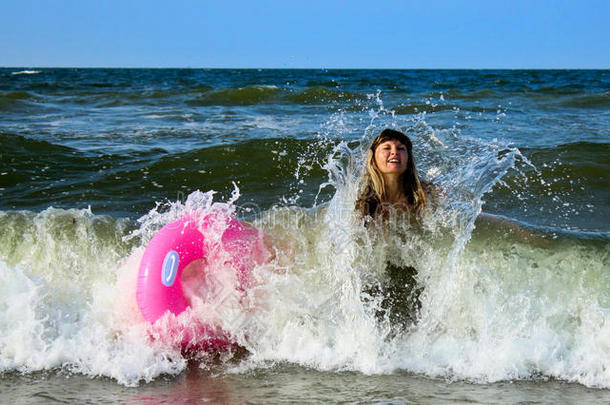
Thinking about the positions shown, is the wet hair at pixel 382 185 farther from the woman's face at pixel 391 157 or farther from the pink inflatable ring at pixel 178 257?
the pink inflatable ring at pixel 178 257

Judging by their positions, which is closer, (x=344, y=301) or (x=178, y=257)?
(x=178, y=257)

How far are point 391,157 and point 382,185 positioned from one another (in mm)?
238

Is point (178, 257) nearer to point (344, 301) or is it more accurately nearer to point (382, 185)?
point (344, 301)

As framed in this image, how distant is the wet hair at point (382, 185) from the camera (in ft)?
17.0

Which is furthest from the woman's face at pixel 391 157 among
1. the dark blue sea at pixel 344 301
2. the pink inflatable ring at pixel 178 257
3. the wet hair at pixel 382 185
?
the pink inflatable ring at pixel 178 257

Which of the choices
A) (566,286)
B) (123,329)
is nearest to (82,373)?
(123,329)

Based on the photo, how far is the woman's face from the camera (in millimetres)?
5145

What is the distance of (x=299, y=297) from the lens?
15.3 ft

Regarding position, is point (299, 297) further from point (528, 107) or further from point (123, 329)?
point (528, 107)

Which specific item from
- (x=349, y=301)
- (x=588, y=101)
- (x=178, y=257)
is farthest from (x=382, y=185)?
(x=588, y=101)

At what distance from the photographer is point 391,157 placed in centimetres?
514

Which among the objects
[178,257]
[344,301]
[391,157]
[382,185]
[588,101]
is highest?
[588,101]

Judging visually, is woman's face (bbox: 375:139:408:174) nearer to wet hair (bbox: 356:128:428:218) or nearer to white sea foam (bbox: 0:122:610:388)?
wet hair (bbox: 356:128:428:218)

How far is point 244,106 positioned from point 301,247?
1309cm
